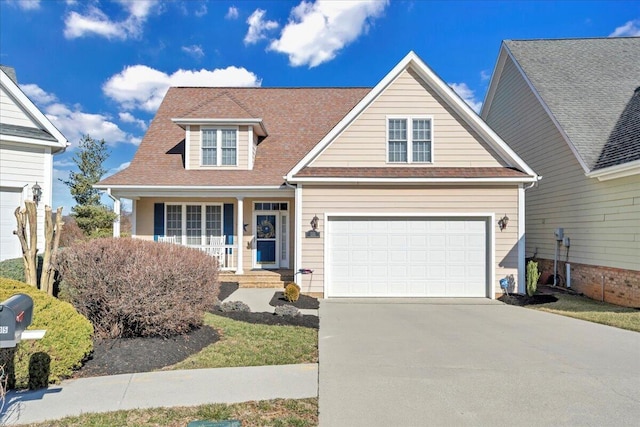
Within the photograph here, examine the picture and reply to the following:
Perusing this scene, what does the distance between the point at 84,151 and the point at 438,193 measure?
25143 mm

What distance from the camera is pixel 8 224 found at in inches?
364

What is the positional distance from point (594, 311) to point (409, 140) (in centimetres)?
648

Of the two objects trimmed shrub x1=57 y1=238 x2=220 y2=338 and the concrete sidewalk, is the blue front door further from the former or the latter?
the concrete sidewalk

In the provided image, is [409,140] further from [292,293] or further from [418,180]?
[292,293]

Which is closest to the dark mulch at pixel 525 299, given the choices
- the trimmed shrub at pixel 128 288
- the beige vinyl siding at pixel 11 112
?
the trimmed shrub at pixel 128 288

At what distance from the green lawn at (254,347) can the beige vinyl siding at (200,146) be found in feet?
23.7

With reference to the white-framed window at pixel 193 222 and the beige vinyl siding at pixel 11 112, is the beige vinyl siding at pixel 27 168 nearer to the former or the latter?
the beige vinyl siding at pixel 11 112

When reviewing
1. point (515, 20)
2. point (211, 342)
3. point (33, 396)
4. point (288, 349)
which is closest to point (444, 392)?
point (288, 349)

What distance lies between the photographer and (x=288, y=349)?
5.81 meters

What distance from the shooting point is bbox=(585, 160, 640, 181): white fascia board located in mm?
9086

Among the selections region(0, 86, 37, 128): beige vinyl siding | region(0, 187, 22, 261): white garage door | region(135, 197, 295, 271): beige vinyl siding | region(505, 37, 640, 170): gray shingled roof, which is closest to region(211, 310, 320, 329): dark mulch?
region(135, 197, 295, 271): beige vinyl siding

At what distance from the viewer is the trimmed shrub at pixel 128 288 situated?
5.53 meters

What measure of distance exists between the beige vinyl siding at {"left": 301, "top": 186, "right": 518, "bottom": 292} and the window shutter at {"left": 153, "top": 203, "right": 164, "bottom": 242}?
5756 mm

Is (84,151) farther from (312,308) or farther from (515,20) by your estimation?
(515,20)
